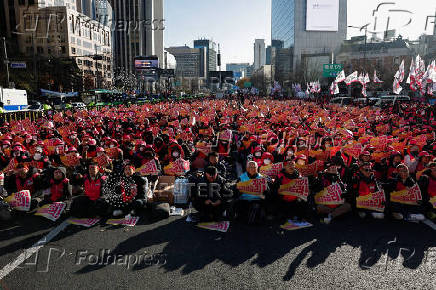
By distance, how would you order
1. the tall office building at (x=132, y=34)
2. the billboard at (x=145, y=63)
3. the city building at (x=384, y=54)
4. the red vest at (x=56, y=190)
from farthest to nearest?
1. the tall office building at (x=132, y=34)
2. the city building at (x=384, y=54)
3. the billboard at (x=145, y=63)
4. the red vest at (x=56, y=190)

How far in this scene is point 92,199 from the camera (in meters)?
6.73

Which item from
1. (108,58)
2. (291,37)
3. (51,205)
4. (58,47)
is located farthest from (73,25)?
(51,205)

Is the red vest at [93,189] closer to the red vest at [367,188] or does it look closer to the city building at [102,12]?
the red vest at [367,188]

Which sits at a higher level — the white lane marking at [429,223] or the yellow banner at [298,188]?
the yellow banner at [298,188]

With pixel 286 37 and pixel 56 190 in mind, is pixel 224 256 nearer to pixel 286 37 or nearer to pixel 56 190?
pixel 56 190

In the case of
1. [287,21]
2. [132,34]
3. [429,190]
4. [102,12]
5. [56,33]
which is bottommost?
[429,190]

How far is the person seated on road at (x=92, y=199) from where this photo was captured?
21.0ft

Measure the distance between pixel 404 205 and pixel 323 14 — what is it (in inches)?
4006

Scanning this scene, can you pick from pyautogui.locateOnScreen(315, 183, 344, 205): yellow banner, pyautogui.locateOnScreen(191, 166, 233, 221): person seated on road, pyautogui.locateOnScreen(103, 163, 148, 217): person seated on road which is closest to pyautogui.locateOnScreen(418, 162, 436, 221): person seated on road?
pyautogui.locateOnScreen(315, 183, 344, 205): yellow banner

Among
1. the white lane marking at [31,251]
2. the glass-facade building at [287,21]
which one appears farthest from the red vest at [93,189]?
the glass-facade building at [287,21]

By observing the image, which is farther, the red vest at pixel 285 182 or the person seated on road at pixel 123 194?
the person seated on road at pixel 123 194

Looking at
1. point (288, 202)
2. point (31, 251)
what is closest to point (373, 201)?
point (288, 202)

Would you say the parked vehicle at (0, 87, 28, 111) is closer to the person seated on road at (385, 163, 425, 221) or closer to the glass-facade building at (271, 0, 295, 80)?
the person seated on road at (385, 163, 425, 221)
